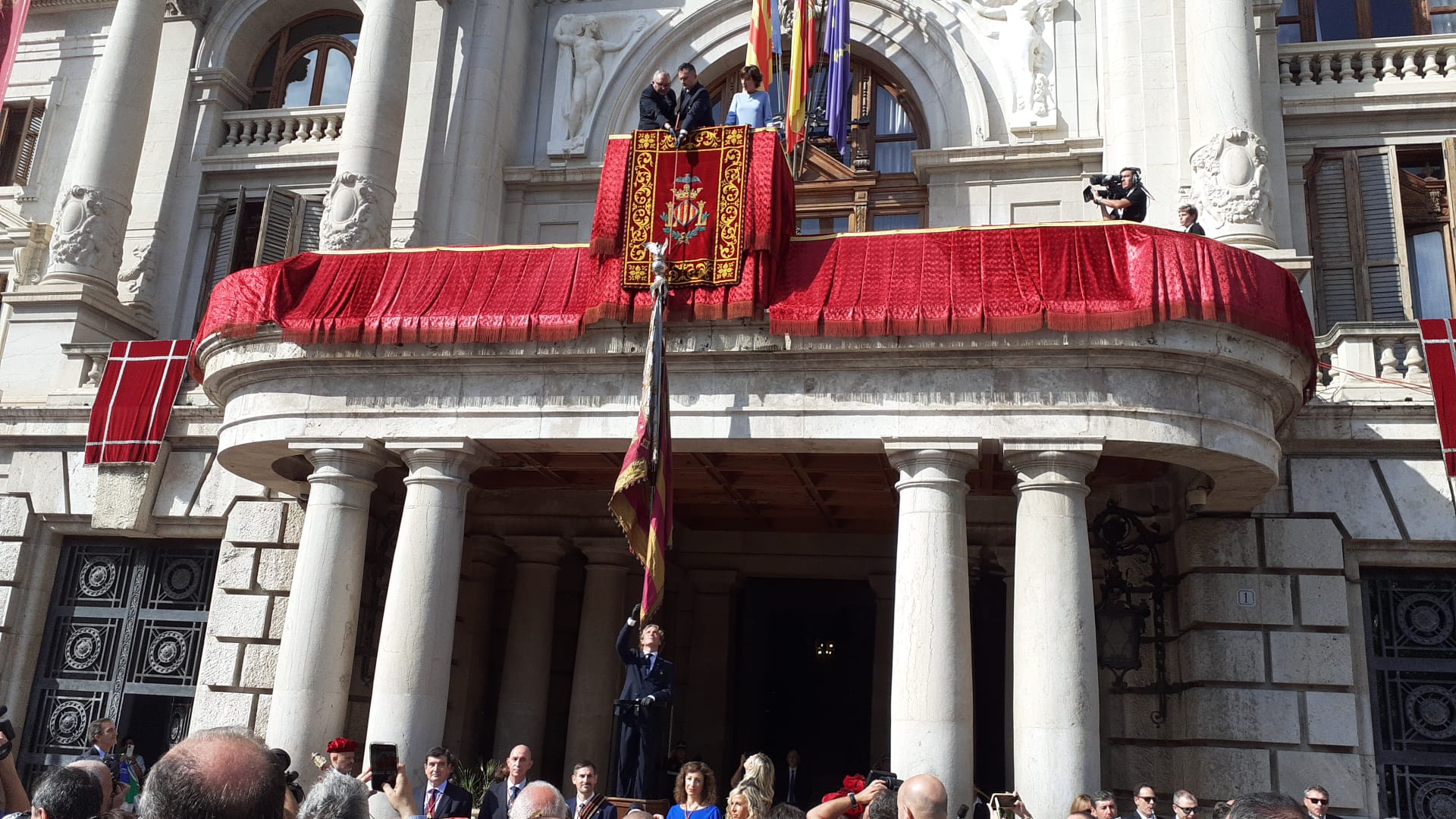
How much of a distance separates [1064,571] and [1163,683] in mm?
4204

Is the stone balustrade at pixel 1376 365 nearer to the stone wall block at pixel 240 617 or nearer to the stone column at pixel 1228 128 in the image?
the stone column at pixel 1228 128

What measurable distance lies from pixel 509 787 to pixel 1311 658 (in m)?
10.4

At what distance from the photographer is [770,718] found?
22141 millimetres

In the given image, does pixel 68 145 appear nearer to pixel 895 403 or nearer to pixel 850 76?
pixel 850 76

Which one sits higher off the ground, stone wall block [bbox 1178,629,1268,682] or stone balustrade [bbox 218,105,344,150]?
stone balustrade [bbox 218,105,344,150]

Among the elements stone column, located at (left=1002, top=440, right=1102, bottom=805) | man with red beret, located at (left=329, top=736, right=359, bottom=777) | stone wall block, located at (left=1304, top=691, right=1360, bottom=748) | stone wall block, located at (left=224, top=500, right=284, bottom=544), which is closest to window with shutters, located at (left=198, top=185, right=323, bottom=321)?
stone wall block, located at (left=224, top=500, right=284, bottom=544)

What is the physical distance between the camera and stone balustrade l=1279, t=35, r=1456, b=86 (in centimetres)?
1906

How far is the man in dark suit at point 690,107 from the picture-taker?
15312 mm

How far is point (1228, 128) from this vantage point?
17453 mm

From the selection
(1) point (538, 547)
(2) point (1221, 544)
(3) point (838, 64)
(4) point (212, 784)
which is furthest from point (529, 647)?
(4) point (212, 784)

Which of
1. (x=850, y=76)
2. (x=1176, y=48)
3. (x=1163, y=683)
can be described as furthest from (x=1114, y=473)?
(x=850, y=76)

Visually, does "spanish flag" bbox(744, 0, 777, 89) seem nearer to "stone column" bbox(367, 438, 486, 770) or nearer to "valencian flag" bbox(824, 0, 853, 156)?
"valencian flag" bbox(824, 0, 853, 156)

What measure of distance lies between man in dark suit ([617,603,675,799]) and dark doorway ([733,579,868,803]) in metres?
8.57

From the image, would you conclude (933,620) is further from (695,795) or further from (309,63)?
(309,63)
